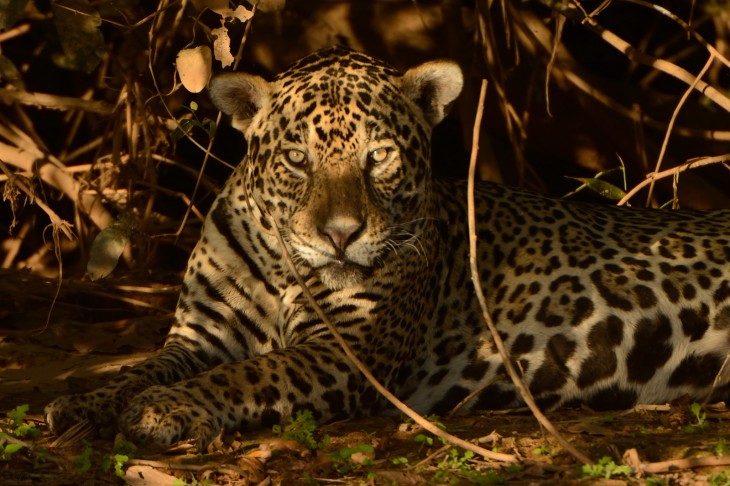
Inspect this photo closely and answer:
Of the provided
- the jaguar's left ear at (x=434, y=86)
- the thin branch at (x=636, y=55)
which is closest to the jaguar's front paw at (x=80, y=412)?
the jaguar's left ear at (x=434, y=86)

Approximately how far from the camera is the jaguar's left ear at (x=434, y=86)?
21.9 ft

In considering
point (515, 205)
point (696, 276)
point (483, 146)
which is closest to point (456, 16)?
point (483, 146)

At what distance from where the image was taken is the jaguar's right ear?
6.62 meters

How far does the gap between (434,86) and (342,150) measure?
778 millimetres

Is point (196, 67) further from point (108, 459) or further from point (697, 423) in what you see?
point (697, 423)

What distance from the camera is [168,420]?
222 inches

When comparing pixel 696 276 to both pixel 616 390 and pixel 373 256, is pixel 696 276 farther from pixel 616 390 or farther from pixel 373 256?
pixel 373 256

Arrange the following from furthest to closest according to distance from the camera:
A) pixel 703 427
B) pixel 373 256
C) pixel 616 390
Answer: pixel 616 390 < pixel 373 256 < pixel 703 427

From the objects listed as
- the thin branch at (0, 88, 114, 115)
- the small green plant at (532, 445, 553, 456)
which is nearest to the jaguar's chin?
the small green plant at (532, 445, 553, 456)

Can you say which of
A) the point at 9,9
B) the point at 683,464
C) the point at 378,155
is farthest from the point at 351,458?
the point at 9,9

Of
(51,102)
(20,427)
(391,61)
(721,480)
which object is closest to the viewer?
(721,480)

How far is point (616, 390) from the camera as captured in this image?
6.82 meters

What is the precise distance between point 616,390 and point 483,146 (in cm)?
341

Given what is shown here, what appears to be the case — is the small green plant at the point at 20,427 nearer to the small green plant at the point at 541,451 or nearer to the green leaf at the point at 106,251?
the green leaf at the point at 106,251
